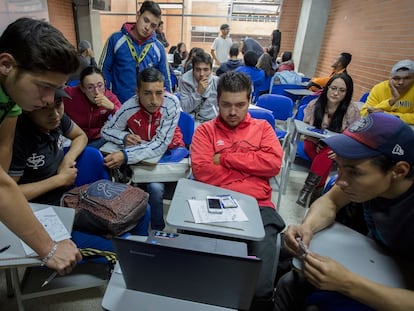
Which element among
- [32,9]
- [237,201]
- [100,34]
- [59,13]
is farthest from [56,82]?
[100,34]

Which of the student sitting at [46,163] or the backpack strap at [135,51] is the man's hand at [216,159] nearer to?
the student sitting at [46,163]

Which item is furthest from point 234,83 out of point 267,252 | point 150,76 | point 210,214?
point 267,252

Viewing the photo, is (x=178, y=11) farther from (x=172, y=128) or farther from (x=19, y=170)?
(x=19, y=170)

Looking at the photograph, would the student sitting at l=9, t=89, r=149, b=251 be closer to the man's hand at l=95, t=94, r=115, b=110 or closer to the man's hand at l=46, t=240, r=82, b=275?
the man's hand at l=46, t=240, r=82, b=275

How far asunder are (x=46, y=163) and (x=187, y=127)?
3.87 ft

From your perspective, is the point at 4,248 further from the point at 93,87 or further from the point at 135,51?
the point at 135,51

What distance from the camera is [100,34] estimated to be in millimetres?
8344

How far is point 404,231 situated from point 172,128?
1512mm

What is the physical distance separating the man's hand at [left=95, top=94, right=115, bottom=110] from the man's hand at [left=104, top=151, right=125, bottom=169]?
70 cm

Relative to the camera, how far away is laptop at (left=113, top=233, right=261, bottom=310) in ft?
2.34

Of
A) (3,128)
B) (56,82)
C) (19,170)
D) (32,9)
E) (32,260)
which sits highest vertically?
(32,9)

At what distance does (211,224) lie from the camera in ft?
3.70

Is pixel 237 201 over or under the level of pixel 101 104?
under

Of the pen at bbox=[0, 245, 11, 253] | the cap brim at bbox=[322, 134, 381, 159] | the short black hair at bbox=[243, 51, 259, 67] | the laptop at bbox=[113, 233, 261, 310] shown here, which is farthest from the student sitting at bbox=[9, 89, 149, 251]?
the short black hair at bbox=[243, 51, 259, 67]
